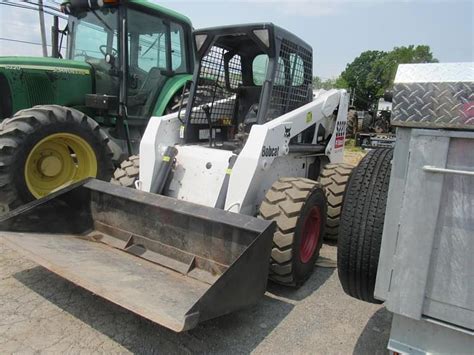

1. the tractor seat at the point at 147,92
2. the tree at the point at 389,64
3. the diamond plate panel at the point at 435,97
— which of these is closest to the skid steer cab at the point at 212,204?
the diamond plate panel at the point at 435,97

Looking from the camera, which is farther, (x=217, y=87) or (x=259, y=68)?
(x=259, y=68)

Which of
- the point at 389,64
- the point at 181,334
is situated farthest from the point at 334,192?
the point at 389,64

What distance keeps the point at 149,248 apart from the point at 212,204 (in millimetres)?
686

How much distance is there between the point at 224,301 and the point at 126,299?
1.91 feet

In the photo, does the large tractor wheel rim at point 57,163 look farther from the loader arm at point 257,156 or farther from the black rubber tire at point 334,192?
the black rubber tire at point 334,192

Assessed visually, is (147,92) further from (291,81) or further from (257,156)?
(257,156)

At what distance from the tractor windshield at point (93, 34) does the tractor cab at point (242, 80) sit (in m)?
1.99

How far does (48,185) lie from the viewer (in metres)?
4.68

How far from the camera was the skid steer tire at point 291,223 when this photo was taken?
3.10 m

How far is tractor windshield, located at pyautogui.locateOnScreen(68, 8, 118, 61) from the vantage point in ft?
18.4

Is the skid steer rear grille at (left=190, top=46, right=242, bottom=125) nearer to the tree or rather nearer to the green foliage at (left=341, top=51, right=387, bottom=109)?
the tree

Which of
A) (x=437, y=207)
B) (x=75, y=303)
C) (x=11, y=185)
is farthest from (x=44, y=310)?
(x=437, y=207)

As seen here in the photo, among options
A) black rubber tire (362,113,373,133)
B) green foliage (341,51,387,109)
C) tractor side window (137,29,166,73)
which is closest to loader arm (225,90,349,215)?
tractor side window (137,29,166,73)

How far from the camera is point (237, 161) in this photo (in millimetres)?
3381
